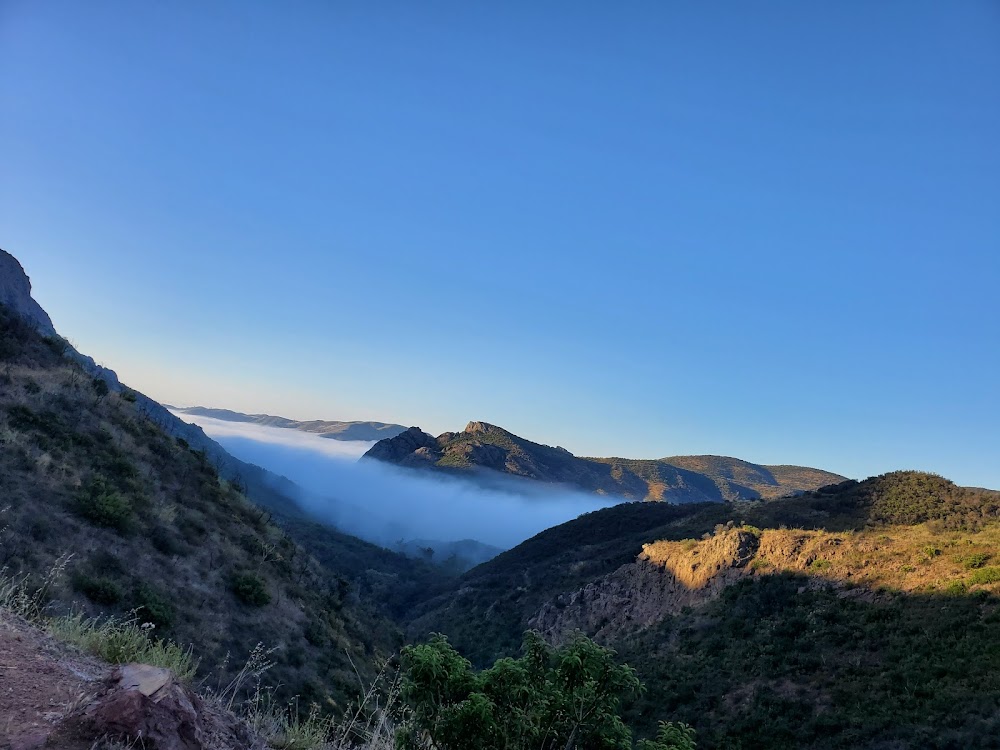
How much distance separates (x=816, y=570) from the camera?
33.5 meters

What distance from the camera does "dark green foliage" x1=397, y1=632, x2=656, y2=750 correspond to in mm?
3705

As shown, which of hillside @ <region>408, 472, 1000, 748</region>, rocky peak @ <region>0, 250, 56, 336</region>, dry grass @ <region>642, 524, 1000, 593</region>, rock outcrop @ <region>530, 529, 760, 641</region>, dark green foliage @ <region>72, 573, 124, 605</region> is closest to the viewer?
dark green foliage @ <region>72, 573, 124, 605</region>

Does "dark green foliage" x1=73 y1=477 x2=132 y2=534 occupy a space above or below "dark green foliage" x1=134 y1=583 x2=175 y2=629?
above

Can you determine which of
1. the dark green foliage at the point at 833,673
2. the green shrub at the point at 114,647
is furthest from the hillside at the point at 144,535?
the dark green foliage at the point at 833,673

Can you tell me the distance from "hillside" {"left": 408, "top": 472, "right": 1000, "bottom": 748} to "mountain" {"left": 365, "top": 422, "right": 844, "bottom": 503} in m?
121

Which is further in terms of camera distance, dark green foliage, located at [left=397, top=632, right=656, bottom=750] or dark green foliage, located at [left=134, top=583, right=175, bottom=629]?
dark green foliage, located at [left=134, top=583, right=175, bottom=629]

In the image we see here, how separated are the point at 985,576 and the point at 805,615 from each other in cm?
833

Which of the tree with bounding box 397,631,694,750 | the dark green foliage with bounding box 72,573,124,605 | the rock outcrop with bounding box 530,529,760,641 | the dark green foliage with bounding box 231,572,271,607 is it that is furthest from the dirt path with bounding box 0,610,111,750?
the rock outcrop with bounding box 530,529,760,641

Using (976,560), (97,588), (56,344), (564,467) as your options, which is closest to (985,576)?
(976,560)

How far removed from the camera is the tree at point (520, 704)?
3.70m

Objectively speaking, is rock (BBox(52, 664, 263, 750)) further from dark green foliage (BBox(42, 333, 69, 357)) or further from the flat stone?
Result: dark green foliage (BBox(42, 333, 69, 357))

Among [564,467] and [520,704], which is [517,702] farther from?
[564,467]

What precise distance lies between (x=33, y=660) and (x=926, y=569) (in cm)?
3642

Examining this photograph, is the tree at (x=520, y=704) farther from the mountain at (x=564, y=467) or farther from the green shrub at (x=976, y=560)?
the mountain at (x=564, y=467)
